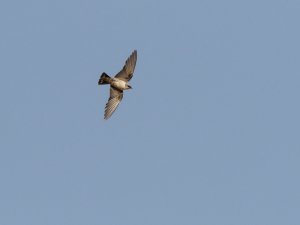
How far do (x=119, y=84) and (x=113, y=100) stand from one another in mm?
1094

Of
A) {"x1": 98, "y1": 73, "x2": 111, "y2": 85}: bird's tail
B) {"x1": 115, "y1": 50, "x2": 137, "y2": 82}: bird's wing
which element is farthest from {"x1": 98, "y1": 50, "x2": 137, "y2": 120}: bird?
{"x1": 98, "y1": 73, "x2": 111, "y2": 85}: bird's tail

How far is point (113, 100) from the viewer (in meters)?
32.2

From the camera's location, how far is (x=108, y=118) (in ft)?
103

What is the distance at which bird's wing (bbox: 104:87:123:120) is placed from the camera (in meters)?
31.9

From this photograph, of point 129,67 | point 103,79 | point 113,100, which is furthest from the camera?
point 113,100

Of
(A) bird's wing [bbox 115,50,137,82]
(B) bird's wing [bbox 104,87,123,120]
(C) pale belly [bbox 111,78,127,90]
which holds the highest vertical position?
(A) bird's wing [bbox 115,50,137,82]

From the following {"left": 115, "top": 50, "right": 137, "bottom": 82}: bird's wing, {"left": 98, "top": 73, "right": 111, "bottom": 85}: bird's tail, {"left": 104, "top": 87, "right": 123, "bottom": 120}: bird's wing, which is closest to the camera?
{"left": 98, "top": 73, "right": 111, "bottom": 85}: bird's tail

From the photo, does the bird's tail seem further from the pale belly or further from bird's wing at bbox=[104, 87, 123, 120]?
bird's wing at bbox=[104, 87, 123, 120]

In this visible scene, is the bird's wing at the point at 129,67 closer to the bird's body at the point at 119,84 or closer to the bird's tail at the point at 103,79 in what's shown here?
the bird's body at the point at 119,84

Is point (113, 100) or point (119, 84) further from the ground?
point (119, 84)

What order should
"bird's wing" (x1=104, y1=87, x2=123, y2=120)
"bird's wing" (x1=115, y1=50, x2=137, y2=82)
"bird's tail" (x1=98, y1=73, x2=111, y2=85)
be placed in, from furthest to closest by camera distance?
"bird's wing" (x1=104, y1=87, x2=123, y2=120), "bird's wing" (x1=115, y1=50, x2=137, y2=82), "bird's tail" (x1=98, y1=73, x2=111, y2=85)

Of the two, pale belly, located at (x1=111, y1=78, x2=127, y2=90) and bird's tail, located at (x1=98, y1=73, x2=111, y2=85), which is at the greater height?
pale belly, located at (x1=111, y1=78, x2=127, y2=90)

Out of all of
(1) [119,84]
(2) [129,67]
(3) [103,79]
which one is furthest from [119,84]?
(3) [103,79]

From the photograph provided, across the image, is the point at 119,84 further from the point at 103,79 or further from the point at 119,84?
the point at 103,79
